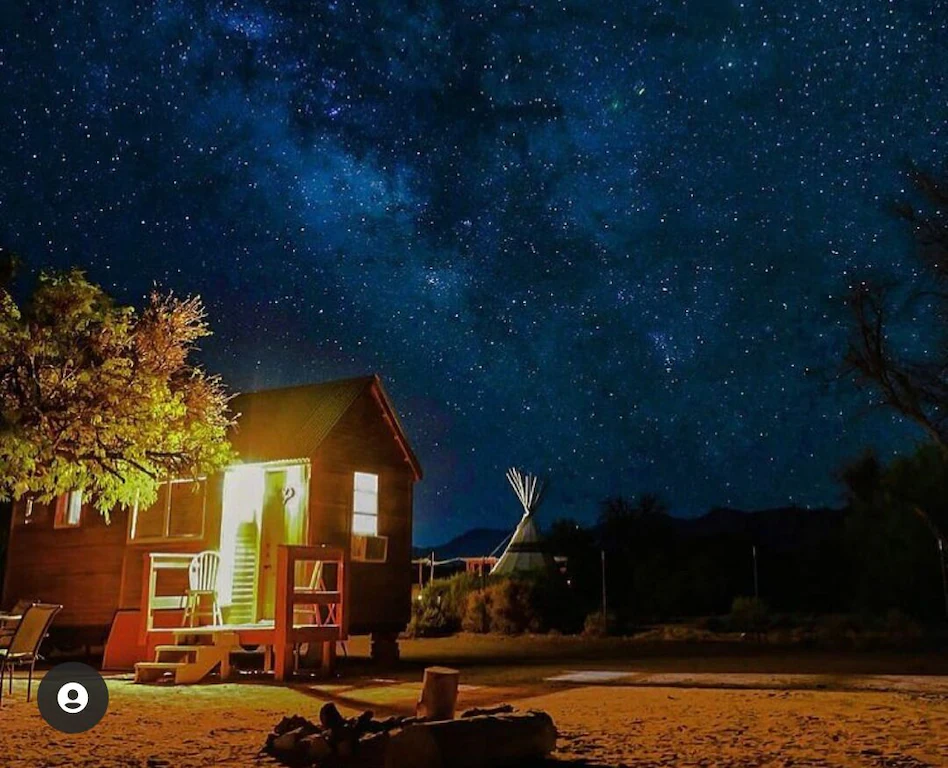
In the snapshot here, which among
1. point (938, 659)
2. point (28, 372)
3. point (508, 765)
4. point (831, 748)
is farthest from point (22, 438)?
point (938, 659)

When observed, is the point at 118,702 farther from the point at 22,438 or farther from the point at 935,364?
the point at 935,364

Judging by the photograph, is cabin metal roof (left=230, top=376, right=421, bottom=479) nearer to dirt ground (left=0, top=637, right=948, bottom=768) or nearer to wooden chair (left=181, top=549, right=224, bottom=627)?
wooden chair (left=181, top=549, right=224, bottom=627)

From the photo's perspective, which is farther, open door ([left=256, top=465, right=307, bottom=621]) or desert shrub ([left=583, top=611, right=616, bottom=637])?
desert shrub ([left=583, top=611, right=616, bottom=637])

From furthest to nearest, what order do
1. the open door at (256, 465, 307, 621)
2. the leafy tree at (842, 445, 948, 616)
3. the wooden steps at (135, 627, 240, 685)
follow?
the leafy tree at (842, 445, 948, 616), the open door at (256, 465, 307, 621), the wooden steps at (135, 627, 240, 685)

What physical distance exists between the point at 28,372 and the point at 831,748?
39.2 feet

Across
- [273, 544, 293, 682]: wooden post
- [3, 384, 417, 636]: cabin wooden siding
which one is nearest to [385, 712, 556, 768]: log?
[273, 544, 293, 682]: wooden post

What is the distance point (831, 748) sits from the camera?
7.64 meters

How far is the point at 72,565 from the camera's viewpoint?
65.7 ft

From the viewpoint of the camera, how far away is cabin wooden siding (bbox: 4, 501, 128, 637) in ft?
63.9

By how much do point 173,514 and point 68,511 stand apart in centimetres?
299

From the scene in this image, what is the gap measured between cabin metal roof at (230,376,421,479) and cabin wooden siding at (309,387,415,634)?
145 mm

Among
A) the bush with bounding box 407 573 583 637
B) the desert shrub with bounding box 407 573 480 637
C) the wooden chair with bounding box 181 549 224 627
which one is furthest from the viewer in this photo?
the desert shrub with bounding box 407 573 480 637

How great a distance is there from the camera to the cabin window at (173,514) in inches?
733

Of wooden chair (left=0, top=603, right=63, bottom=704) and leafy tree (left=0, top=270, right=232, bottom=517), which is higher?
leafy tree (left=0, top=270, right=232, bottom=517)
